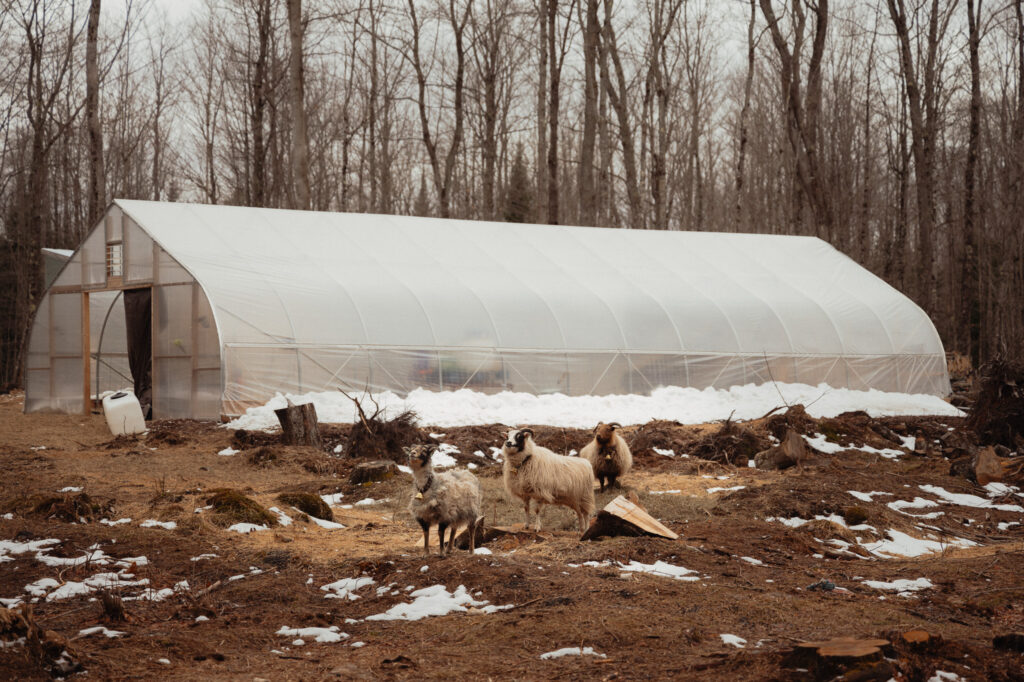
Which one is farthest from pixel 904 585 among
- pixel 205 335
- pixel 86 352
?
pixel 86 352

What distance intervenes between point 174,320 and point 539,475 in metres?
13.4

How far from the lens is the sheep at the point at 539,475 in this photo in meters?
9.91

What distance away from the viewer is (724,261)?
27062mm

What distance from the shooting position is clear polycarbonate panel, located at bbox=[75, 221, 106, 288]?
75.2 feet

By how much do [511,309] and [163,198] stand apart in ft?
109

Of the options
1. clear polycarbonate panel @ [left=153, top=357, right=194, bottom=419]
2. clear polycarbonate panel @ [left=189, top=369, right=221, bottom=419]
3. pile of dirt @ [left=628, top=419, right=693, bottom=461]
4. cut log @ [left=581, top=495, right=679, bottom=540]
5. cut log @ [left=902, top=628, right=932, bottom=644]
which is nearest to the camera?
cut log @ [left=902, top=628, right=932, bottom=644]

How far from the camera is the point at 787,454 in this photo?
15000 millimetres

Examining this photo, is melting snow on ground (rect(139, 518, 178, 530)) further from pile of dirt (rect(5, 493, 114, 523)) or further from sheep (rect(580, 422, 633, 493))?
sheep (rect(580, 422, 633, 493))

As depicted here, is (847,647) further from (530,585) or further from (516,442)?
(516,442)

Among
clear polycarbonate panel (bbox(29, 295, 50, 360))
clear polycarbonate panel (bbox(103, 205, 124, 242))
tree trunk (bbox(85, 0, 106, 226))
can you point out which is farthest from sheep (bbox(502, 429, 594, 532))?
tree trunk (bbox(85, 0, 106, 226))

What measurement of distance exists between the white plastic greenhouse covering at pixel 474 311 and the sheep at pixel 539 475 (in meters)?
10.6

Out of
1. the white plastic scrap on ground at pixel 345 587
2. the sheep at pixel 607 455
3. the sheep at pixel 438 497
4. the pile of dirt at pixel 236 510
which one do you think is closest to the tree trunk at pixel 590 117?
the sheep at pixel 607 455

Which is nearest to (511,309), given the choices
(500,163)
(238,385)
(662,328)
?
(662,328)

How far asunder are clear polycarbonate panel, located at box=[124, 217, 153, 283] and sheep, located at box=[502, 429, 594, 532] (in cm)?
1437
